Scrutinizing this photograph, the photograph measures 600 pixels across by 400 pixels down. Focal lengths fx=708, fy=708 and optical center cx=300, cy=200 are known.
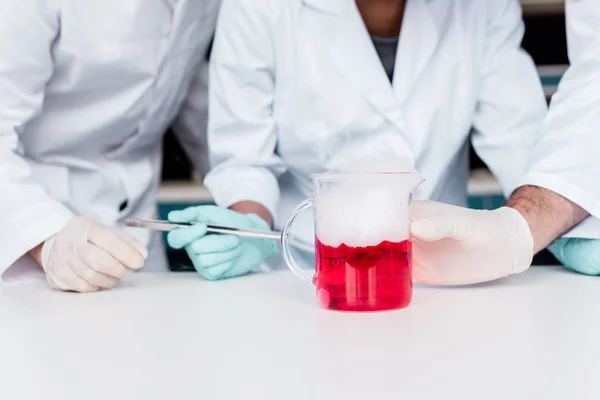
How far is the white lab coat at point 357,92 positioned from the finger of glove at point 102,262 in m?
0.45

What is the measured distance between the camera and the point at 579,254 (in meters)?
1.35

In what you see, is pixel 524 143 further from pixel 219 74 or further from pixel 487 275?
pixel 219 74

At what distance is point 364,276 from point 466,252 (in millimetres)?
286

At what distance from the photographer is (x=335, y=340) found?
0.87m

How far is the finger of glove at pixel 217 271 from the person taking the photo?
4.40 ft

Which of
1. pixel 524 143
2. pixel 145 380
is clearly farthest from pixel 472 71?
pixel 145 380

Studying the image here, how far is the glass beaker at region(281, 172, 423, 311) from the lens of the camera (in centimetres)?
96

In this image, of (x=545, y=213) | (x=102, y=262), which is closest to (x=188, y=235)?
(x=102, y=262)

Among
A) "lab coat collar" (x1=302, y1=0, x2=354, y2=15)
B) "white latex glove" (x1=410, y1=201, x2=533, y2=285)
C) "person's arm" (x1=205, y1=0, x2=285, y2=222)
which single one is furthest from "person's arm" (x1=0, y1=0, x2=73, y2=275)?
"white latex glove" (x1=410, y1=201, x2=533, y2=285)

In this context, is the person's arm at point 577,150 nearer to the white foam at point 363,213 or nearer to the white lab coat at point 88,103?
the white foam at point 363,213

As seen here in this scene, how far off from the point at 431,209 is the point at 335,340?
44 centimetres

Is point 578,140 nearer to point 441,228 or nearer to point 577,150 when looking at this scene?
point 577,150

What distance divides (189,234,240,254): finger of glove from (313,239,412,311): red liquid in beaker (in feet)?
1.07

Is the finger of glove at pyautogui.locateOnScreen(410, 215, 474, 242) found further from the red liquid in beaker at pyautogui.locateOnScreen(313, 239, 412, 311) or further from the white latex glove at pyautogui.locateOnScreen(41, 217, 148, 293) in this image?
the white latex glove at pyautogui.locateOnScreen(41, 217, 148, 293)
